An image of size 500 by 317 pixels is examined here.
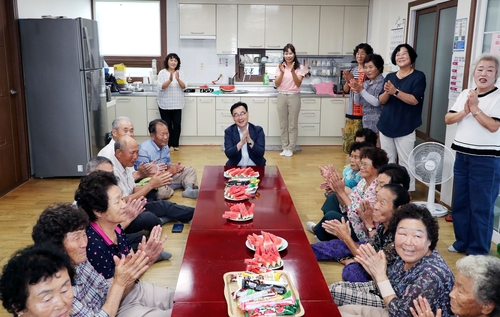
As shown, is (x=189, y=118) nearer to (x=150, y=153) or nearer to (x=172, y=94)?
(x=172, y=94)

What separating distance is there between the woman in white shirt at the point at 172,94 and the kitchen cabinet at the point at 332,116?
230 cm

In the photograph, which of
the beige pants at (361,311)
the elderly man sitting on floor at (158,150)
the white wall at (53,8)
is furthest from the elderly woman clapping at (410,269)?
the white wall at (53,8)

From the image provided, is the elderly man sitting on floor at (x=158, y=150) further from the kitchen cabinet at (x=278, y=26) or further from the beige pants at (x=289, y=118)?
the kitchen cabinet at (x=278, y=26)

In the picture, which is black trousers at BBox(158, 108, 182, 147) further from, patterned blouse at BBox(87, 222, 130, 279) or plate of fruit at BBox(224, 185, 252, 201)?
patterned blouse at BBox(87, 222, 130, 279)

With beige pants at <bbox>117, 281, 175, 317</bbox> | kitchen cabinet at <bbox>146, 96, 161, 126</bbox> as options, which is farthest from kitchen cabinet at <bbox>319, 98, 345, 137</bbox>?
beige pants at <bbox>117, 281, 175, 317</bbox>

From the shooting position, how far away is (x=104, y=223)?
2.35 metres

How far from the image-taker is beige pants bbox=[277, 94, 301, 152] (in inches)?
279

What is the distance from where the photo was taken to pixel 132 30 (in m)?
7.84

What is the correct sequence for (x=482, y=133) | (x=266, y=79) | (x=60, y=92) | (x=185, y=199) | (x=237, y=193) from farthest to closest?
1. (x=266, y=79)
2. (x=60, y=92)
3. (x=185, y=199)
4. (x=482, y=133)
5. (x=237, y=193)

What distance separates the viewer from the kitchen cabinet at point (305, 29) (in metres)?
7.64

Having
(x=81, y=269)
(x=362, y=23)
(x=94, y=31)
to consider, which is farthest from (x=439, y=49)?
(x=81, y=269)

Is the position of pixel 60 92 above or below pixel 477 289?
above

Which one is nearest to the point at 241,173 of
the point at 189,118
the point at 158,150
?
the point at 158,150

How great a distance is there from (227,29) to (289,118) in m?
1.87
